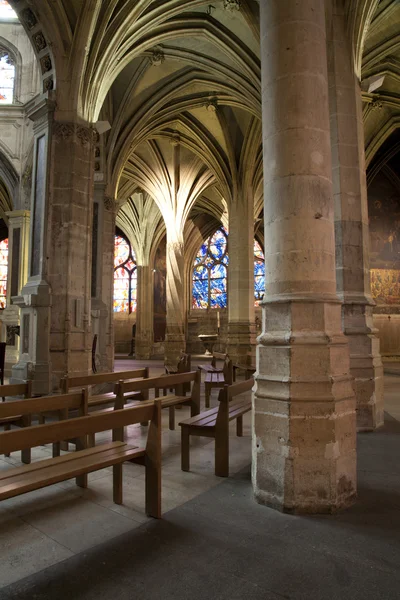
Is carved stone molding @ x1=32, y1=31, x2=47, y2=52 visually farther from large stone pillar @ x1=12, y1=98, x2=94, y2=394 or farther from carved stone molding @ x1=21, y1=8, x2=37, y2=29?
large stone pillar @ x1=12, y1=98, x2=94, y2=394

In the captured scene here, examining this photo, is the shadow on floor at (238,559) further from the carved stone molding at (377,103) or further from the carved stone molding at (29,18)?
the carved stone molding at (377,103)

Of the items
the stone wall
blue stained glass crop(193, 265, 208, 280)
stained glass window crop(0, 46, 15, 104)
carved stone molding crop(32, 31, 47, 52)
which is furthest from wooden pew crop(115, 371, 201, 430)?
blue stained glass crop(193, 265, 208, 280)

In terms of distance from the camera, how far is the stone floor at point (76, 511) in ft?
7.94

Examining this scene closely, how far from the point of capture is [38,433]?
244 cm

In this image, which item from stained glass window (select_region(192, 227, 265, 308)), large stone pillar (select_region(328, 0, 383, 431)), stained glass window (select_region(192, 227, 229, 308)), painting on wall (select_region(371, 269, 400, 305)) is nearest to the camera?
large stone pillar (select_region(328, 0, 383, 431))

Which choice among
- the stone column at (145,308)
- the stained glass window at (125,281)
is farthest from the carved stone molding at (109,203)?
the stained glass window at (125,281)

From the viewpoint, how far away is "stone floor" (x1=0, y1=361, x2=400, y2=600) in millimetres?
2084

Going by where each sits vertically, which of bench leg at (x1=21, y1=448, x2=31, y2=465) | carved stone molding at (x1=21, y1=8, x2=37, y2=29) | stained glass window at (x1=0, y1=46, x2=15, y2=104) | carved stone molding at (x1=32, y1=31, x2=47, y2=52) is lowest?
bench leg at (x1=21, y1=448, x2=31, y2=465)

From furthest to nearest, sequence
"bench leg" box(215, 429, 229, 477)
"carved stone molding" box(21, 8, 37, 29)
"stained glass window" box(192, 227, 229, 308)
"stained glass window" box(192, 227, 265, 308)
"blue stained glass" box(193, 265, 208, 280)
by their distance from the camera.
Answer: "blue stained glass" box(193, 265, 208, 280) → "stained glass window" box(192, 227, 229, 308) → "stained glass window" box(192, 227, 265, 308) → "carved stone molding" box(21, 8, 37, 29) → "bench leg" box(215, 429, 229, 477)

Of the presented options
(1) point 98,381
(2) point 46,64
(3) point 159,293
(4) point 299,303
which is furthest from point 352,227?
(3) point 159,293

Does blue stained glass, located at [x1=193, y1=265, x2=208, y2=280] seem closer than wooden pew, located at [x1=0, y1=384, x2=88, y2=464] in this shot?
No

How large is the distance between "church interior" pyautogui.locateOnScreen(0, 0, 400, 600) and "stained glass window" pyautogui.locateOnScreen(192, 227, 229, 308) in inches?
484

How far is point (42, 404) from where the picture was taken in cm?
346

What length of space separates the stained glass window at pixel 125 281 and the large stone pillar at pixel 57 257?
68.4ft
